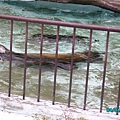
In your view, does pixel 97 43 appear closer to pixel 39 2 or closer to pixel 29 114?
pixel 39 2

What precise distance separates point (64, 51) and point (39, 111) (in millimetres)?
5088

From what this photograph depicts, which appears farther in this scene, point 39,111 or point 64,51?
point 64,51

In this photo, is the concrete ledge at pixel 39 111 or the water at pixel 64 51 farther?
the water at pixel 64 51

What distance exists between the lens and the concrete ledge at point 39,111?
137 inches

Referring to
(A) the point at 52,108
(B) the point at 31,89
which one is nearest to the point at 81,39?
(B) the point at 31,89

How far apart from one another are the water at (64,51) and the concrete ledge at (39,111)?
1869 mm

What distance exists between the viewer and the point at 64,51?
28.2ft

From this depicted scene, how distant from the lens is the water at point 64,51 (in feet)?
19.4

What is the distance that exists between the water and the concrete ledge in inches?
73.6

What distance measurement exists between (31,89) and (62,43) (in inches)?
133

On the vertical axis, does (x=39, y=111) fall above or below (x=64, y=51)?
above

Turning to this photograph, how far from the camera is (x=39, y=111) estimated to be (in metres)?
3.55

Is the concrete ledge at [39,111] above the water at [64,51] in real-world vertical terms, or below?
above

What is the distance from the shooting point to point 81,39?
9727 millimetres
